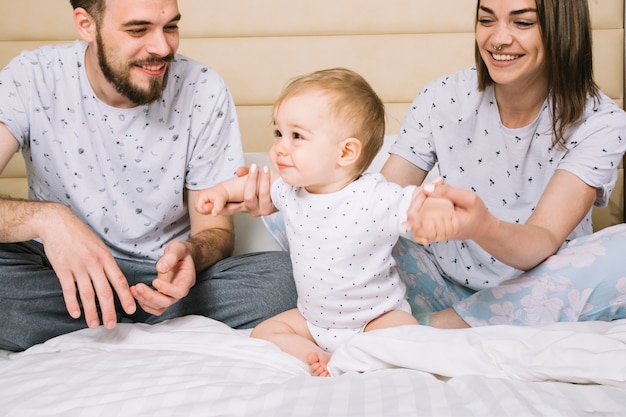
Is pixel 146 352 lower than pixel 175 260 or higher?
lower

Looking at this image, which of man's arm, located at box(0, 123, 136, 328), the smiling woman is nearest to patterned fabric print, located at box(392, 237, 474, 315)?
the smiling woman

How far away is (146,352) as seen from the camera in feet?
4.83

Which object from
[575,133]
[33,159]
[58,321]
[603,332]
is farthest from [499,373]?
[33,159]

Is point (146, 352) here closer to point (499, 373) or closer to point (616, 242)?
point (499, 373)

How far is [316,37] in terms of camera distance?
2.57m

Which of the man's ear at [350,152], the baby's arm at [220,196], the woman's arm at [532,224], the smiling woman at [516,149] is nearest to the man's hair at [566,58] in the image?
the smiling woman at [516,149]

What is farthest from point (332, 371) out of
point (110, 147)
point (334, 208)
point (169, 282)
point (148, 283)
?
point (110, 147)

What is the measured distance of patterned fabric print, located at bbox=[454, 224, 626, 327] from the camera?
1504mm

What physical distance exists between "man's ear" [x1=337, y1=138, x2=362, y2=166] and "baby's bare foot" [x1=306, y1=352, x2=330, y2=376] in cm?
36

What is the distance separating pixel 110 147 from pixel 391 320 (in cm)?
80

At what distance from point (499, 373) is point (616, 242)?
17.8 inches

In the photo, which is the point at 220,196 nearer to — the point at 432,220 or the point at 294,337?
the point at 294,337

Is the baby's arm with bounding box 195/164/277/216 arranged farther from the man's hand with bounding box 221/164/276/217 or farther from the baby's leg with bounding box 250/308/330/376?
the baby's leg with bounding box 250/308/330/376

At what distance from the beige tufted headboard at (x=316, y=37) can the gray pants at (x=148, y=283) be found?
91 cm
